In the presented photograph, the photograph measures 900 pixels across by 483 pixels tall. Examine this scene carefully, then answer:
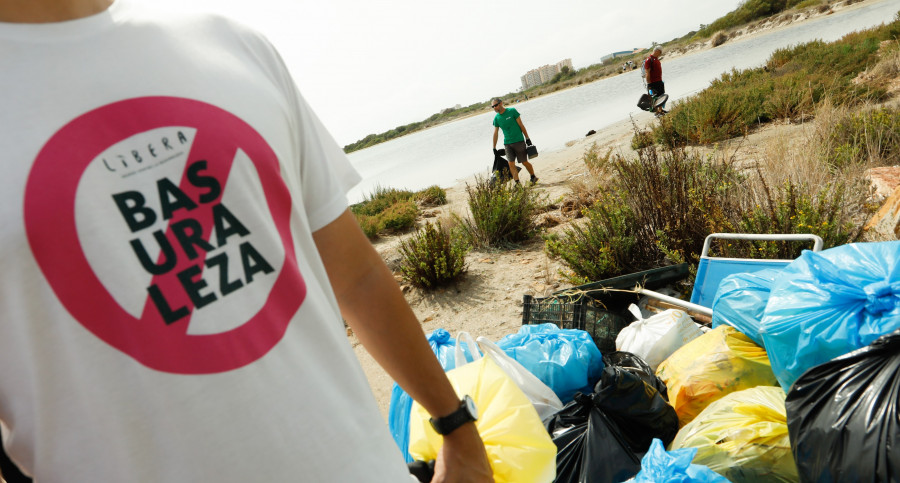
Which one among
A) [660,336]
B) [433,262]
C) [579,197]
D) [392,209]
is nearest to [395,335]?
[660,336]

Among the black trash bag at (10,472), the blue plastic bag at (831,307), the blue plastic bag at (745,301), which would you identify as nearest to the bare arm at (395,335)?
the black trash bag at (10,472)

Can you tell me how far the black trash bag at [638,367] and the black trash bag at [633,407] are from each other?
122 millimetres

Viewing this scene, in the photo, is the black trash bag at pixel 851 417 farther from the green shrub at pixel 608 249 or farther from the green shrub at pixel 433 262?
the green shrub at pixel 433 262

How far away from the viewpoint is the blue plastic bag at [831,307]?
1.58 meters

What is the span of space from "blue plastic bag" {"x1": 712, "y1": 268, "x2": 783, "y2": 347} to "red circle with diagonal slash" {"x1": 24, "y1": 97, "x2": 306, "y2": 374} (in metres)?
2.02

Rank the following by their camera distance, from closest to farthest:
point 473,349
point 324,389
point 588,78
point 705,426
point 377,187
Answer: point 324,389
point 705,426
point 473,349
point 377,187
point 588,78

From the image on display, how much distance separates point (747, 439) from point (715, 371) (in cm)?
43

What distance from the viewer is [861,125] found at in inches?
200

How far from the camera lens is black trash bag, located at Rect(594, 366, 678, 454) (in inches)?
79.0

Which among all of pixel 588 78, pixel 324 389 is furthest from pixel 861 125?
pixel 588 78

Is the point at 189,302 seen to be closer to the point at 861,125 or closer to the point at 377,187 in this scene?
the point at 861,125

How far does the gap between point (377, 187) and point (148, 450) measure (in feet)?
48.6

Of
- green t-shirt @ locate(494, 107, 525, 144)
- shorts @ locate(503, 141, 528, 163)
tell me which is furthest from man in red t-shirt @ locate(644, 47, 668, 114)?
green t-shirt @ locate(494, 107, 525, 144)

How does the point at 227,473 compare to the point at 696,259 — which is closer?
the point at 227,473
